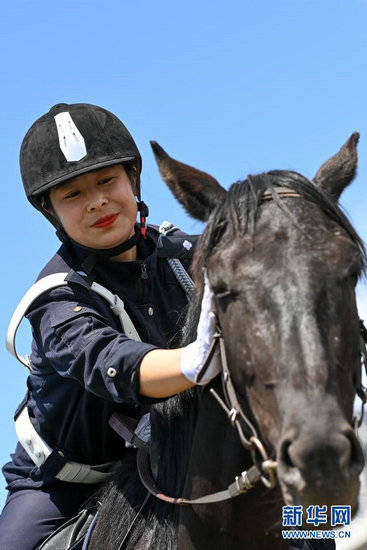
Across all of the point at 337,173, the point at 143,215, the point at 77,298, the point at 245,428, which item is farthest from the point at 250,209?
the point at 143,215

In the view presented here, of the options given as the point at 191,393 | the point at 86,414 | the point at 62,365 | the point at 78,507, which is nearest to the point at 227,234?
the point at 191,393

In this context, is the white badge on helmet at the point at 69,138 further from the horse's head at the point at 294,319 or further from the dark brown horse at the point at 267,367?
the horse's head at the point at 294,319

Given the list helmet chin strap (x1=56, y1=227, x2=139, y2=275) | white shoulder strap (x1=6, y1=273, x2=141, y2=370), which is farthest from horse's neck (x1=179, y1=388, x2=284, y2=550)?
helmet chin strap (x1=56, y1=227, x2=139, y2=275)

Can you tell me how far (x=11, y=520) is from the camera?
4.93 meters

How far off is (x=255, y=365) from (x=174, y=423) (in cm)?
120

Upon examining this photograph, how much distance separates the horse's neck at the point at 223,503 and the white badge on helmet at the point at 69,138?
2.01m

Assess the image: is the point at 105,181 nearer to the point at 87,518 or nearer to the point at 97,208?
the point at 97,208

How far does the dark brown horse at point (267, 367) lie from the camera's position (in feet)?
9.61

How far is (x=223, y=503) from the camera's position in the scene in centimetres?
382

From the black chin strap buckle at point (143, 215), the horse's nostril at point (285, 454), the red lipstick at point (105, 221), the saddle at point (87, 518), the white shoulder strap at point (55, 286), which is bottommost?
the saddle at point (87, 518)

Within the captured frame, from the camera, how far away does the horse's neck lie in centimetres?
378

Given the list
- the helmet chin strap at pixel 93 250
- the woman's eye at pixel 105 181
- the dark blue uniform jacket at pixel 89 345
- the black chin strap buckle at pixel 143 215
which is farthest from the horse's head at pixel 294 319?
the black chin strap buckle at pixel 143 215

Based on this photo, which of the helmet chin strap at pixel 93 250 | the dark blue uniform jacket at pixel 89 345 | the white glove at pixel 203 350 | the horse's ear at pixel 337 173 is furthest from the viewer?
the helmet chin strap at pixel 93 250

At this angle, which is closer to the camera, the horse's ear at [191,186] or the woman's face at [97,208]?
the horse's ear at [191,186]
